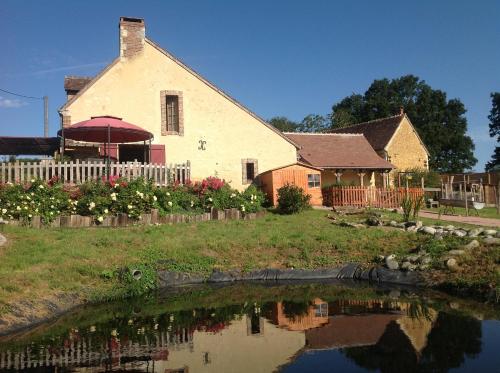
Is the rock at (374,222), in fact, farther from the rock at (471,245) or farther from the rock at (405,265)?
the rock at (405,265)

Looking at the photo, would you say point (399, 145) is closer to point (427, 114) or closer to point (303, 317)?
point (427, 114)

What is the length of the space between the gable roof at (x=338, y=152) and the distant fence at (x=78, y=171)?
10.8 metres

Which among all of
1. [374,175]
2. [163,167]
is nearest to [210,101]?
[163,167]

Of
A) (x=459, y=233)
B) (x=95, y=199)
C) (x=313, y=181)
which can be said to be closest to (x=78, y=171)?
(x=95, y=199)

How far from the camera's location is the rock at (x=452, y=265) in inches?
386

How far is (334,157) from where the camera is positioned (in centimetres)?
2697

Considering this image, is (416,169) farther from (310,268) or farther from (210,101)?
(310,268)

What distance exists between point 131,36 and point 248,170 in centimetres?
778

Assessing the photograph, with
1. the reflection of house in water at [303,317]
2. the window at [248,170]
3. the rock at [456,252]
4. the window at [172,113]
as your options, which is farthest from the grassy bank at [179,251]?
the window at [172,113]

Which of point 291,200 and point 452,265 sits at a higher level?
point 291,200

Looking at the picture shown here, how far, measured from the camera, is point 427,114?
57906mm

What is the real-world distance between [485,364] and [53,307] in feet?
22.0

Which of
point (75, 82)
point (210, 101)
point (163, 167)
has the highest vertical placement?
Result: point (75, 82)

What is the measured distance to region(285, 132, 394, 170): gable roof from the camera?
86.0 ft
